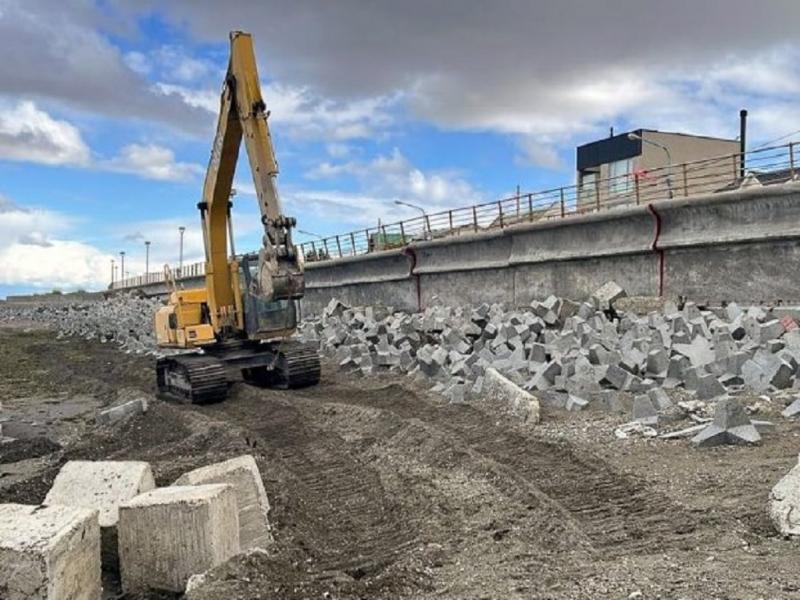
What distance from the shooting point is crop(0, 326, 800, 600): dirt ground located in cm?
470

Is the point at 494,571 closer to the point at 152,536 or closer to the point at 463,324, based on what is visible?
the point at 152,536

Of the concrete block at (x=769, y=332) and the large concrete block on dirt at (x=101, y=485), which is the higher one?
the concrete block at (x=769, y=332)

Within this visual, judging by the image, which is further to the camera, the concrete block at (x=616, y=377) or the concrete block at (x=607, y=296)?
the concrete block at (x=607, y=296)

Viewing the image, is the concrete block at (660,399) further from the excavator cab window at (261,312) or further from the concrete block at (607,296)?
the concrete block at (607,296)

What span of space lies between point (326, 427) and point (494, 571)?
5889mm

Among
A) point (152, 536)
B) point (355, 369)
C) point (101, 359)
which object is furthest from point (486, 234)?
point (152, 536)

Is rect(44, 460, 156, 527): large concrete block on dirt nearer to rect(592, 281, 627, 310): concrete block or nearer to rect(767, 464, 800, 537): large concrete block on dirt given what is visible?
rect(767, 464, 800, 537): large concrete block on dirt

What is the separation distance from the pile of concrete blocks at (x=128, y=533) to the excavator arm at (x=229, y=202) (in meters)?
6.29

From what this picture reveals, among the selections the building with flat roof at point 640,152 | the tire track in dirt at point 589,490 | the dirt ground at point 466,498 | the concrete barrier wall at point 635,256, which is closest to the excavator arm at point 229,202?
the dirt ground at point 466,498

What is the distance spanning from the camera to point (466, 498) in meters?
6.73

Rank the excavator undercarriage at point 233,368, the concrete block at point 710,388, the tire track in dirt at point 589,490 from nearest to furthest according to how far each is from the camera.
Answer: the tire track in dirt at point 589,490
the concrete block at point 710,388
the excavator undercarriage at point 233,368

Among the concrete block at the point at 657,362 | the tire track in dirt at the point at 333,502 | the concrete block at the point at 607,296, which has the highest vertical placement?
the concrete block at the point at 607,296

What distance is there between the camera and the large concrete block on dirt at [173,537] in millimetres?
4871

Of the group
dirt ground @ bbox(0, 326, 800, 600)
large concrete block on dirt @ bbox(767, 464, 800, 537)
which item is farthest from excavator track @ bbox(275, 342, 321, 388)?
large concrete block on dirt @ bbox(767, 464, 800, 537)
